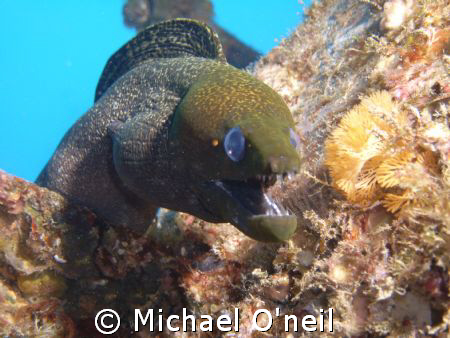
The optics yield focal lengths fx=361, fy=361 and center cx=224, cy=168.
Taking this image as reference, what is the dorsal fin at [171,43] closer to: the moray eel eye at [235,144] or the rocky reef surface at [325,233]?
the rocky reef surface at [325,233]

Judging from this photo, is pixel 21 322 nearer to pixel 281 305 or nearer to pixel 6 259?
pixel 6 259

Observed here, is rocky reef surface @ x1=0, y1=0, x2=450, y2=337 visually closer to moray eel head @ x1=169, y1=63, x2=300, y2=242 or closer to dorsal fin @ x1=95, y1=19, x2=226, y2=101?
moray eel head @ x1=169, y1=63, x2=300, y2=242

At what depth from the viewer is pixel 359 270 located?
7.66ft

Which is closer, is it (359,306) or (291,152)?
(291,152)

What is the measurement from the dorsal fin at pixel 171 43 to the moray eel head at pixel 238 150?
138 cm

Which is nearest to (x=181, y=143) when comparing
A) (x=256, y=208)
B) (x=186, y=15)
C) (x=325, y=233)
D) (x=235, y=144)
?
(x=235, y=144)

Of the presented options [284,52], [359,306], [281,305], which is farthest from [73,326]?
[284,52]

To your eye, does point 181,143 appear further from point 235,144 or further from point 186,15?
point 186,15

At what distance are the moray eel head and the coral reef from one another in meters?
8.85

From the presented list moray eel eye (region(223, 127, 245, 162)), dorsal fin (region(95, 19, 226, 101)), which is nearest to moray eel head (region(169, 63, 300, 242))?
moray eel eye (region(223, 127, 245, 162))

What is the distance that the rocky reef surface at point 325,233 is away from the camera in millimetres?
2143

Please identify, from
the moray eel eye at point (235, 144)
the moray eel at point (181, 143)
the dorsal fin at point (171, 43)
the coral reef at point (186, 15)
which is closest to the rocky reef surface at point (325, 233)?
the moray eel at point (181, 143)

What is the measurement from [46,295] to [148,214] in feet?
4.70

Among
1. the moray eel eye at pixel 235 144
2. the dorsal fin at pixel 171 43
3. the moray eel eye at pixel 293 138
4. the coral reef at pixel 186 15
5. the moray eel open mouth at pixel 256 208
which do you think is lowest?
the moray eel open mouth at pixel 256 208
